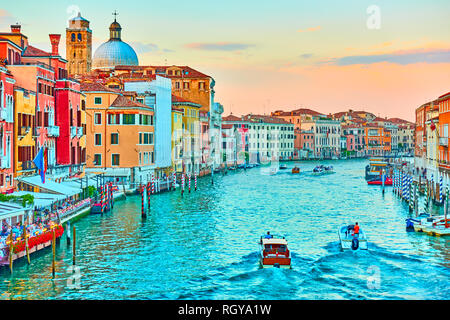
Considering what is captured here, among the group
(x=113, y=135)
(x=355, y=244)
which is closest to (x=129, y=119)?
(x=113, y=135)

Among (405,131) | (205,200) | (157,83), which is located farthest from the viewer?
(405,131)

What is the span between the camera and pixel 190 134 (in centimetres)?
5650

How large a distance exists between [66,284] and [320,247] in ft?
30.4

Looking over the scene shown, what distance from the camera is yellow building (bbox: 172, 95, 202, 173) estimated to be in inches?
2158

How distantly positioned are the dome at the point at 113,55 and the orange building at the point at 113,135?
120 feet


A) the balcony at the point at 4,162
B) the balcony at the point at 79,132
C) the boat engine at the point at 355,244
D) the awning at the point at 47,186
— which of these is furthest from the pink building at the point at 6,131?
the boat engine at the point at 355,244

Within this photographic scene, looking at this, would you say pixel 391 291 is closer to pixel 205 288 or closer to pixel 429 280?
pixel 429 280

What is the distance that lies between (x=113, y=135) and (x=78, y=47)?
139ft

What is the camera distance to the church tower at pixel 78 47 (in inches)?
3132

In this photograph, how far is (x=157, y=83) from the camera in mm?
46969

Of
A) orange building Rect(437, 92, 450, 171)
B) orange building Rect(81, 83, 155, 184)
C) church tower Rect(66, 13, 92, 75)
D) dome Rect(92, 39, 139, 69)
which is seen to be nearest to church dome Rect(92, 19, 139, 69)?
dome Rect(92, 39, 139, 69)

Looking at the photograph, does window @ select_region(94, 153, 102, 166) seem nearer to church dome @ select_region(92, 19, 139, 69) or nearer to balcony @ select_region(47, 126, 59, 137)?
balcony @ select_region(47, 126, 59, 137)

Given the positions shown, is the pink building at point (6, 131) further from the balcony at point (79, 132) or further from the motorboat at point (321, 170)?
the motorboat at point (321, 170)
